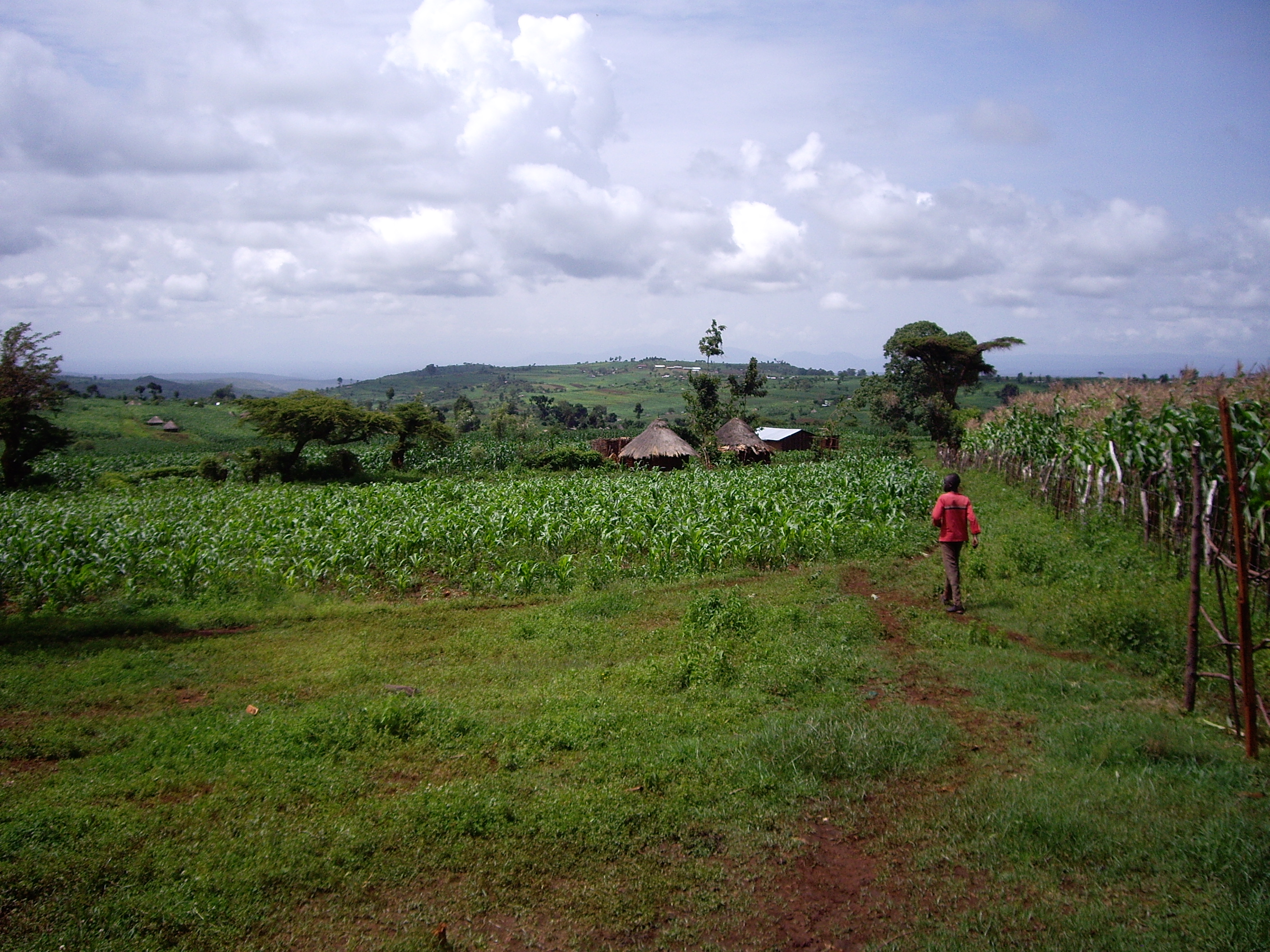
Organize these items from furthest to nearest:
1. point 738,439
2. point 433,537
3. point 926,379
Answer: point 926,379 < point 738,439 < point 433,537

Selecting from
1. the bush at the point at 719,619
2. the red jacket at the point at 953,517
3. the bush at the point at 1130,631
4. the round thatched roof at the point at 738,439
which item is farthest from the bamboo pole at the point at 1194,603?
the round thatched roof at the point at 738,439

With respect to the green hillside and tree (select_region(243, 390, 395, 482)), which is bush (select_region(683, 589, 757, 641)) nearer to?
tree (select_region(243, 390, 395, 482))

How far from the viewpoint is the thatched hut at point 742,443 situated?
41188 millimetres

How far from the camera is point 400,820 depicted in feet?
16.1

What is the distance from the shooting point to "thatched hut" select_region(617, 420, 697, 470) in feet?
123

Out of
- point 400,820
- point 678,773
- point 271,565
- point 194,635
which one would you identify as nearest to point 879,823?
point 678,773

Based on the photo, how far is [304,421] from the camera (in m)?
A: 31.3

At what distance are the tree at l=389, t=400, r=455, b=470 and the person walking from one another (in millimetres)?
28676

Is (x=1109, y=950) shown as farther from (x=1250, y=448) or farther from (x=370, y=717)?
(x=1250, y=448)

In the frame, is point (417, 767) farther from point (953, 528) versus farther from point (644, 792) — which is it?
point (953, 528)

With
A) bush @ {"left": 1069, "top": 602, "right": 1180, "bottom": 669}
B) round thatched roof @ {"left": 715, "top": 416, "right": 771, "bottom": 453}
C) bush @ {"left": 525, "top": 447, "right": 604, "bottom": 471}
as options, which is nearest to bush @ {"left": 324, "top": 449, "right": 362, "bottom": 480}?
bush @ {"left": 525, "top": 447, "right": 604, "bottom": 471}

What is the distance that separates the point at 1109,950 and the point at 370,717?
17.9 ft

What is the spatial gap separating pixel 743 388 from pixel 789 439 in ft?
26.7

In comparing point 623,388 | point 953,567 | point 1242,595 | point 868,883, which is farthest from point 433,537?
point 623,388
